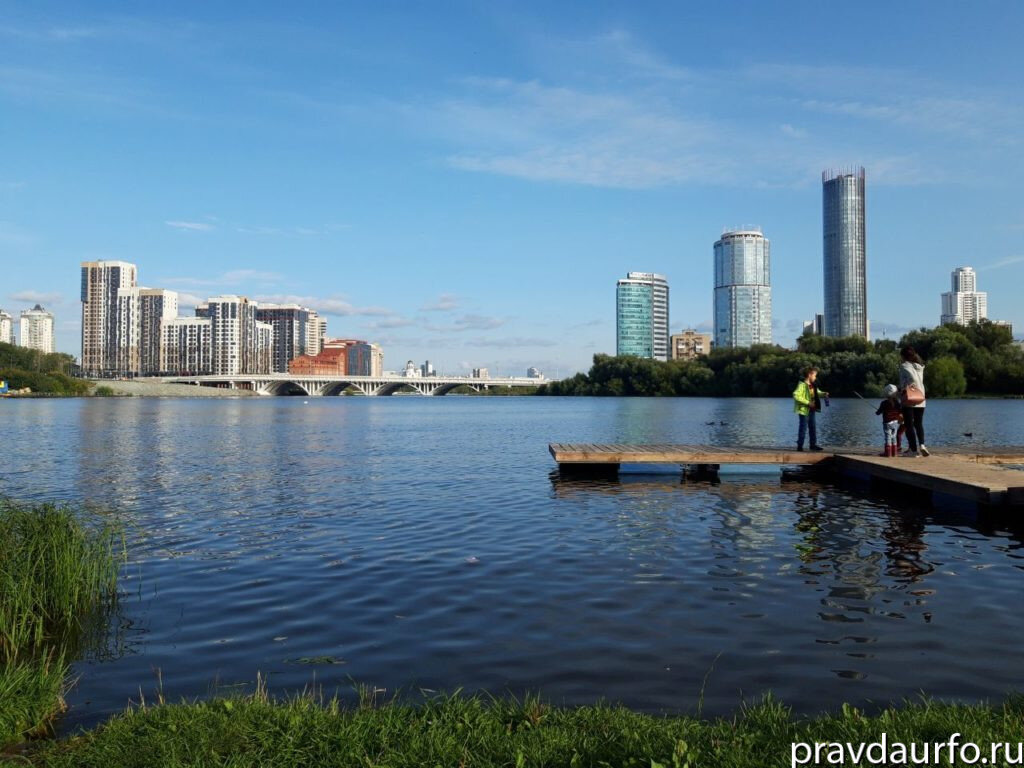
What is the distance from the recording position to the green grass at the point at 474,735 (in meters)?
4.63

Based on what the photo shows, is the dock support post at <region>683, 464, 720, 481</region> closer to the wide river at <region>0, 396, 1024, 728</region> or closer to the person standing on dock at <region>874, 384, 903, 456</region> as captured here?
the wide river at <region>0, 396, 1024, 728</region>

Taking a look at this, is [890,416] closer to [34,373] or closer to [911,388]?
[911,388]

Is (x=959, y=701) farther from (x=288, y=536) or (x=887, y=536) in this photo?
(x=288, y=536)

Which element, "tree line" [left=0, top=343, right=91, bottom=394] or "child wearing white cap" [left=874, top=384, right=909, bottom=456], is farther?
"tree line" [left=0, top=343, right=91, bottom=394]

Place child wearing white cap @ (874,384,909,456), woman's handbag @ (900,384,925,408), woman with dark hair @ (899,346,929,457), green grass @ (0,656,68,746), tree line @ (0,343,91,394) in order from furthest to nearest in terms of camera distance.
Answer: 1. tree line @ (0,343,91,394)
2. child wearing white cap @ (874,384,909,456)
3. woman's handbag @ (900,384,925,408)
4. woman with dark hair @ (899,346,929,457)
5. green grass @ (0,656,68,746)

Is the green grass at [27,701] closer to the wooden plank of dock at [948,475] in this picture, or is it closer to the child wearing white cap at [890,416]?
the wooden plank of dock at [948,475]

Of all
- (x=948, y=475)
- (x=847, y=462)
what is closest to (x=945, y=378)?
(x=847, y=462)

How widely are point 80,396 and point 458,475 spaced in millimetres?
147318

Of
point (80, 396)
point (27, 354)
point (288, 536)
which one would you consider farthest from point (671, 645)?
point (27, 354)

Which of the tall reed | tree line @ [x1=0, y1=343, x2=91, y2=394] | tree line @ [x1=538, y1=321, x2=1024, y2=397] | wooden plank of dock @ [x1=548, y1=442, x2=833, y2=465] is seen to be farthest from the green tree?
tree line @ [x1=0, y1=343, x2=91, y2=394]

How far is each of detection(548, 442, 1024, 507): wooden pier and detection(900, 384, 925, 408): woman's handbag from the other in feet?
4.87

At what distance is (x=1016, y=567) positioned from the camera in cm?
1117

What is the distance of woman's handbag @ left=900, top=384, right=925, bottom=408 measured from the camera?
736 inches

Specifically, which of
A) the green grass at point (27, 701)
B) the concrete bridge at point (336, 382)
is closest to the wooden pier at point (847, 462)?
the green grass at point (27, 701)
